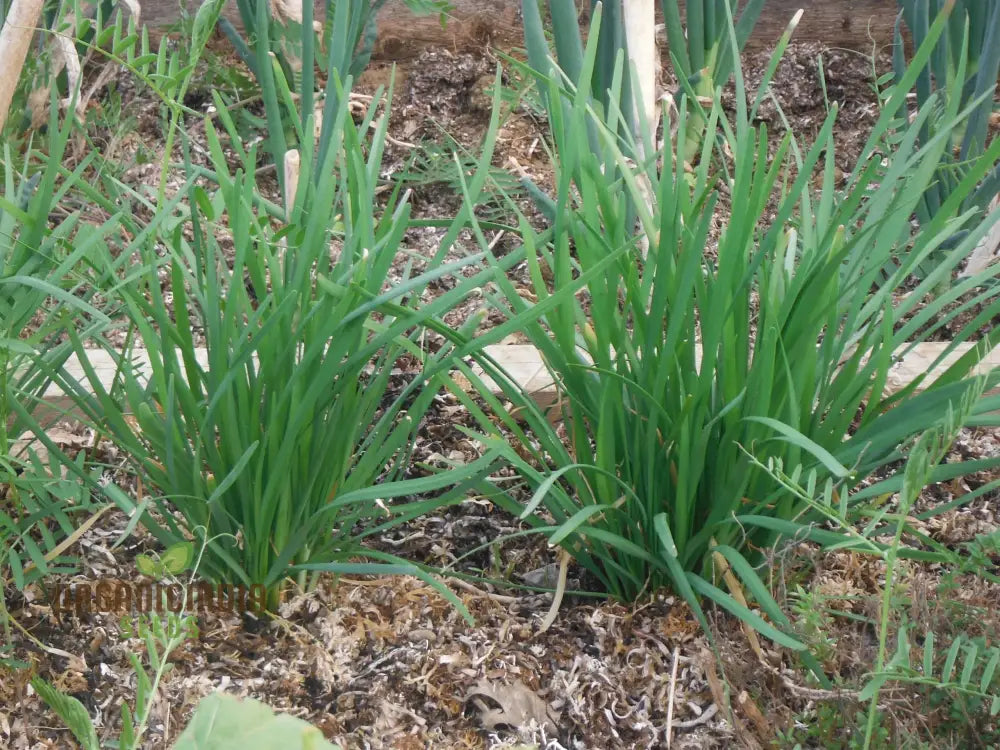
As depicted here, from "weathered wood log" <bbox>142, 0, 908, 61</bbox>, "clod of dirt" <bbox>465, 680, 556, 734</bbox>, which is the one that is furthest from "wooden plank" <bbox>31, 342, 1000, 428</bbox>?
"weathered wood log" <bbox>142, 0, 908, 61</bbox>

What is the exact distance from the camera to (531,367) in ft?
4.32

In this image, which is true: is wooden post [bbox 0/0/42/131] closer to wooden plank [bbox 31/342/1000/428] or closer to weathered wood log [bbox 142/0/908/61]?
wooden plank [bbox 31/342/1000/428]

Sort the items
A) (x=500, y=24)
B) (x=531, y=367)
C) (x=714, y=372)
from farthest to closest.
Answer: (x=500, y=24), (x=531, y=367), (x=714, y=372)

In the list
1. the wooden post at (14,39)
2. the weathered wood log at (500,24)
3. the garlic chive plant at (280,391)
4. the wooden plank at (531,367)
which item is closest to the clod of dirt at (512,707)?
the garlic chive plant at (280,391)

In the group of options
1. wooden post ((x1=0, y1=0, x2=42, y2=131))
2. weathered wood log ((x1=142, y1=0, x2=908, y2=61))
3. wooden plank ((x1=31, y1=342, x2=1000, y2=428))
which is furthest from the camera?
weathered wood log ((x1=142, y1=0, x2=908, y2=61))

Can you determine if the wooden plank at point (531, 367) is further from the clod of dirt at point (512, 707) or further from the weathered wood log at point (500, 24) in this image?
the weathered wood log at point (500, 24)

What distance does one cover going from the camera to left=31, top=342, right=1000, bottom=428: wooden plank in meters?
1.26

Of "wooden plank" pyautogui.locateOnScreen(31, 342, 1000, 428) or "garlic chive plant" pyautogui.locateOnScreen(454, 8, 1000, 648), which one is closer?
"garlic chive plant" pyautogui.locateOnScreen(454, 8, 1000, 648)

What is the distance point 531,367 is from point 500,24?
1.16 metres

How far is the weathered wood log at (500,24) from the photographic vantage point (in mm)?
2145

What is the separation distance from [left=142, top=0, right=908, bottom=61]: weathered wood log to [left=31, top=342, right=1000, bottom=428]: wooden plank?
3.43ft

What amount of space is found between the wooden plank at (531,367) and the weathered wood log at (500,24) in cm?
105

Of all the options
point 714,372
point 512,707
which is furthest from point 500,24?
point 512,707

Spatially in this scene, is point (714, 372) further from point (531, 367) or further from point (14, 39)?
point (14, 39)
